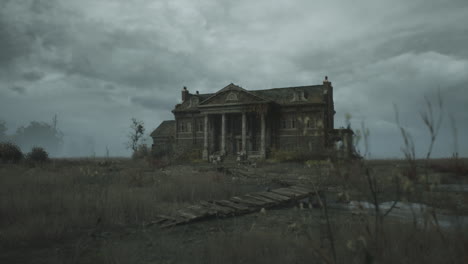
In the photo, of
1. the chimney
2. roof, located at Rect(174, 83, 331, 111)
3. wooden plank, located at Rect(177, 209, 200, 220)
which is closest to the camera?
wooden plank, located at Rect(177, 209, 200, 220)

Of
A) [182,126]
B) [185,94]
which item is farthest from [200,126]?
[185,94]

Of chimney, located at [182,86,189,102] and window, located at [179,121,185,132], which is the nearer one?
window, located at [179,121,185,132]

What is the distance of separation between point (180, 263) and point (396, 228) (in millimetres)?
3323

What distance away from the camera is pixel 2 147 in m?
21.7

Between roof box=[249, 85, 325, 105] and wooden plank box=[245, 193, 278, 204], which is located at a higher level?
roof box=[249, 85, 325, 105]

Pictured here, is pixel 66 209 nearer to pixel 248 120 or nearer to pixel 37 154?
pixel 37 154

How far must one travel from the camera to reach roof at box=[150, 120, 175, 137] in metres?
43.0

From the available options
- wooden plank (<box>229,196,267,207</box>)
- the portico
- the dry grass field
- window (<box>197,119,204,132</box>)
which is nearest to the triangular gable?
the portico

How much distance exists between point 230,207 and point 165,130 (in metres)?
38.3

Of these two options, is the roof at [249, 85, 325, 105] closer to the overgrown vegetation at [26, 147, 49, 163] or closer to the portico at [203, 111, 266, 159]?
the portico at [203, 111, 266, 159]

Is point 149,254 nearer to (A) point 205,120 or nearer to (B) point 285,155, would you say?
(B) point 285,155

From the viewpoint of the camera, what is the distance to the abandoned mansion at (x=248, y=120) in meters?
31.8

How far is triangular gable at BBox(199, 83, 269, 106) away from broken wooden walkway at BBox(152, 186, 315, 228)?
24156 millimetres

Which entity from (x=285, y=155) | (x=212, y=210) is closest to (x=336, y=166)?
(x=212, y=210)
